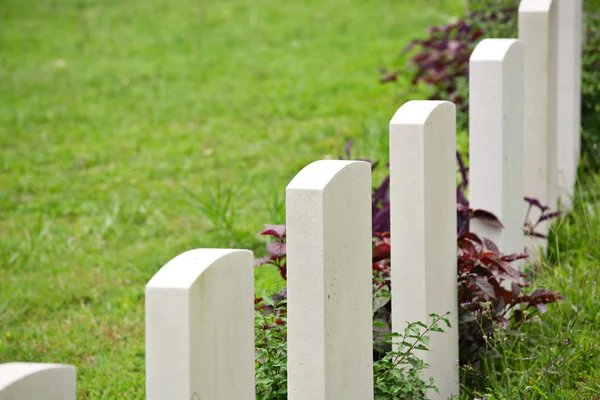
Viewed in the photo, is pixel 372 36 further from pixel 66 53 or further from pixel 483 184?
pixel 483 184

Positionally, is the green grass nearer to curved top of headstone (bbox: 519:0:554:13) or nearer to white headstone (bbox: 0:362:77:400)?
curved top of headstone (bbox: 519:0:554:13)

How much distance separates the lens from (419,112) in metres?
2.45

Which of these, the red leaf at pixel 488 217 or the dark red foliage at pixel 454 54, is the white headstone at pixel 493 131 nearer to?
the red leaf at pixel 488 217

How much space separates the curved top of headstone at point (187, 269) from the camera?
160 cm

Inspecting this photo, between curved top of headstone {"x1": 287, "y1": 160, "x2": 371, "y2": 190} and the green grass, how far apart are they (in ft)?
4.62

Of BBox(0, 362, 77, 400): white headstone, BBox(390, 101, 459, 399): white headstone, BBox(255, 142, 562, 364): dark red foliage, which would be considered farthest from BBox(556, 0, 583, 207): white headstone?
BBox(0, 362, 77, 400): white headstone

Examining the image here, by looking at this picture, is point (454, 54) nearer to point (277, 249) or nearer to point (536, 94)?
point (536, 94)

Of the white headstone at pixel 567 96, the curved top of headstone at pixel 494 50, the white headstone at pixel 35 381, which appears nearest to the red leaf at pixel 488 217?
the curved top of headstone at pixel 494 50

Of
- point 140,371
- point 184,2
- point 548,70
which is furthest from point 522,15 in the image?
point 184,2

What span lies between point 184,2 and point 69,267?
606 cm

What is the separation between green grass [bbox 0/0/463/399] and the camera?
151 inches

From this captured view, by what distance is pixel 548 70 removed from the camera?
385 cm

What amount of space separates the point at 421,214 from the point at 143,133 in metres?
3.92

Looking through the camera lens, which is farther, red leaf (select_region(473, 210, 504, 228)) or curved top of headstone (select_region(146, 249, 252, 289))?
red leaf (select_region(473, 210, 504, 228))
